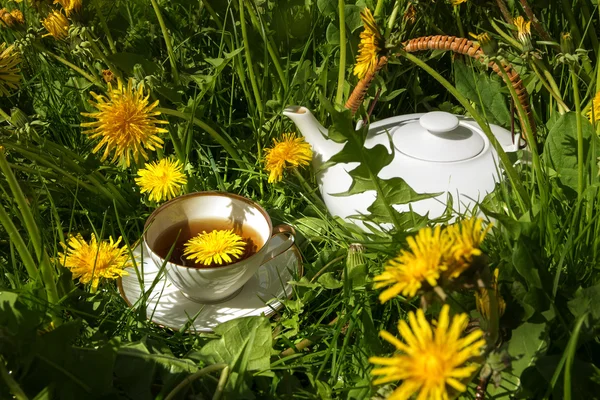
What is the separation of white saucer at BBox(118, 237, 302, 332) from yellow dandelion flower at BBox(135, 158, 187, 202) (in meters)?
0.11

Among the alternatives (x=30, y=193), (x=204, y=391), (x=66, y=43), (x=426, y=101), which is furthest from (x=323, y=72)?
(x=204, y=391)

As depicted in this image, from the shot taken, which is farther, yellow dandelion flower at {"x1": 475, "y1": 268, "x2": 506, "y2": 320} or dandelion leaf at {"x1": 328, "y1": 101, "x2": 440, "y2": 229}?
dandelion leaf at {"x1": 328, "y1": 101, "x2": 440, "y2": 229}

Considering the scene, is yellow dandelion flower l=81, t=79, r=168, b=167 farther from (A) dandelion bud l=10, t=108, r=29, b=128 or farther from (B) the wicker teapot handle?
(B) the wicker teapot handle

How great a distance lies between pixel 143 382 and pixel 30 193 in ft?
1.38

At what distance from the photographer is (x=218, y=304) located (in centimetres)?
110

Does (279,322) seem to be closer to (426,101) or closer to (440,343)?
(440,343)

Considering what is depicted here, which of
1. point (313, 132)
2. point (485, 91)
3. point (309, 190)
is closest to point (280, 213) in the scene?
point (309, 190)

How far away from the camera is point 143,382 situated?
805 millimetres

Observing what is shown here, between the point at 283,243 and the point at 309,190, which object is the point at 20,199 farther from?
the point at 309,190

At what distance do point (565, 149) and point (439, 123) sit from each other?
8.4 inches

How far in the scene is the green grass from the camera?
0.76 metres

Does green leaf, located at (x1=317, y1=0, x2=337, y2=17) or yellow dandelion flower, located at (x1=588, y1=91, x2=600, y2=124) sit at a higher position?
green leaf, located at (x1=317, y1=0, x2=337, y2=17)

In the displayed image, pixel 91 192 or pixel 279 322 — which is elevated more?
pixel 91 192

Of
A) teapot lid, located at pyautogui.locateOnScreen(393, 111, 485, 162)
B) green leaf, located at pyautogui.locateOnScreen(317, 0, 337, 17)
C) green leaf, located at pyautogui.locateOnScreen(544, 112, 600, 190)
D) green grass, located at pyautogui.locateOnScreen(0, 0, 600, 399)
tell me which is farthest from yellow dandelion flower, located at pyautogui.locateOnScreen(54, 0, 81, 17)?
green leaf, located at pyautogui.locateOnScreen(544, 112, 600, 190)
